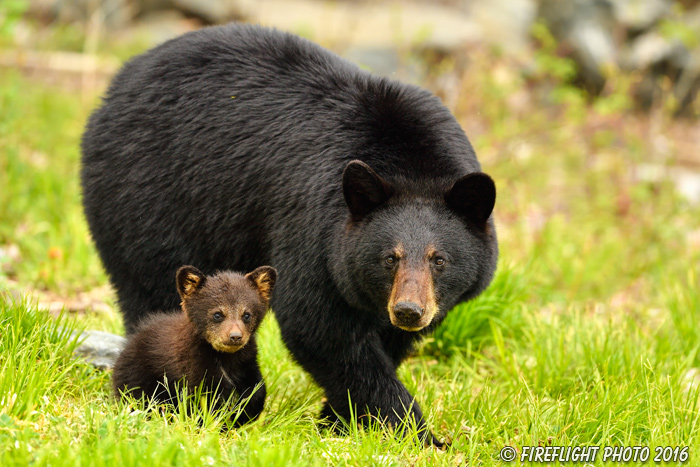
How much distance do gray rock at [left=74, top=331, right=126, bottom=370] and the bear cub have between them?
47 cm

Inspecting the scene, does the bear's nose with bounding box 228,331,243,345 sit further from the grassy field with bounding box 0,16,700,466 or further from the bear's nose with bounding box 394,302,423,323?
the bear's nose with bounding box 394,302,423,323

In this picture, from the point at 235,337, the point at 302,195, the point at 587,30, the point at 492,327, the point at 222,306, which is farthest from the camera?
the point at 587,30

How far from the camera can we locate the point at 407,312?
12.4ft

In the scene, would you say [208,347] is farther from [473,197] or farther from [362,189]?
[473,197]

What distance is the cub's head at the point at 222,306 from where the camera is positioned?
371 centimetres

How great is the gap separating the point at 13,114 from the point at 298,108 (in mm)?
3837

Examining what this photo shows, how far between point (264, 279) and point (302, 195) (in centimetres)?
65

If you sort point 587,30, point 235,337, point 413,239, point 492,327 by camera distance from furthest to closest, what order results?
point 587,30 < point 492,327 < point 413,239 < point 235,337

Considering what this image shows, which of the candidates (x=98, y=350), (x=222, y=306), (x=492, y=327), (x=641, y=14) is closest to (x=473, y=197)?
(x=222, y=306)

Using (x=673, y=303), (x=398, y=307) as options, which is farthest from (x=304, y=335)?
(x=673, y=303)

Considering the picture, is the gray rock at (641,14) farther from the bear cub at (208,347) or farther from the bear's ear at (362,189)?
the bear cub at (208,347)

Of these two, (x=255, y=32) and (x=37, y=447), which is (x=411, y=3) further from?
(x=37, y=447)

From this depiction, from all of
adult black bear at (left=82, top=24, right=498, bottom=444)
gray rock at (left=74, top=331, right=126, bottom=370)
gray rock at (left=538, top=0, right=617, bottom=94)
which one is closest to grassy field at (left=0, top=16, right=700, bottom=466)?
gray rock at (left=74, top=331, right=126, bottom=370)

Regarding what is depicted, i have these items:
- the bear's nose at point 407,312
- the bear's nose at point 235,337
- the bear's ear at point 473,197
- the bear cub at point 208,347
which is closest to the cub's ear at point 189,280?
the bear cub at point 208,347
